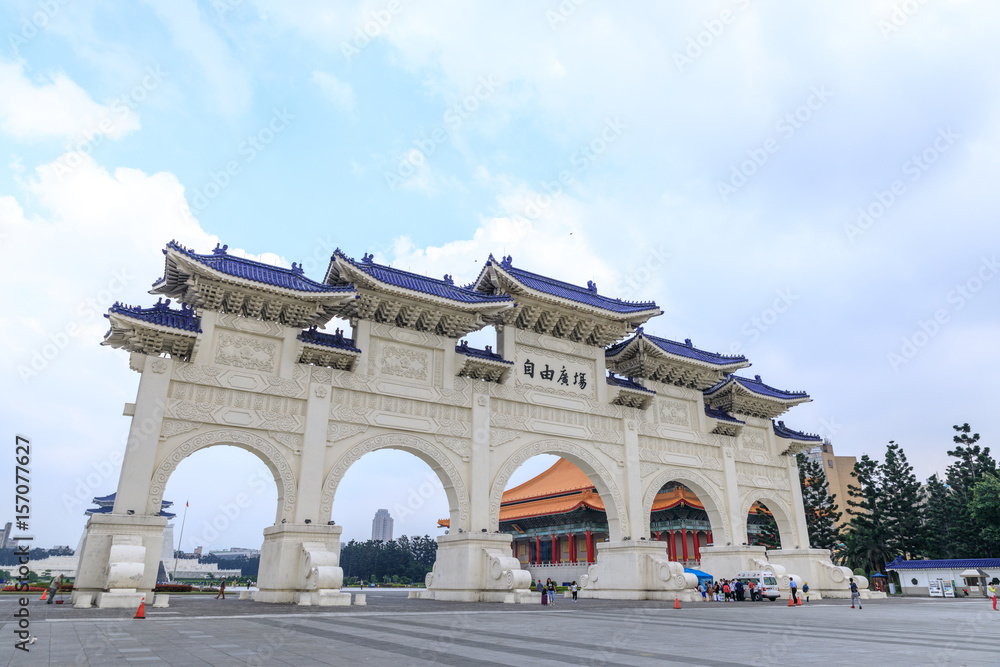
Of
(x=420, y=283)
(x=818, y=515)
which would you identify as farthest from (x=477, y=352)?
(x=818, y=515)

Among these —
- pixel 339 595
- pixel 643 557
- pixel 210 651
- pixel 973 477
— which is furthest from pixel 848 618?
pixel 973 477

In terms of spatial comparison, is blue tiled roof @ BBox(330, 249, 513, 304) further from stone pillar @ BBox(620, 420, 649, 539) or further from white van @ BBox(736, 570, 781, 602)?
white van @ BBox(736, 570, 781, 602)

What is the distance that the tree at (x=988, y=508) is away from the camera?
3064 cm

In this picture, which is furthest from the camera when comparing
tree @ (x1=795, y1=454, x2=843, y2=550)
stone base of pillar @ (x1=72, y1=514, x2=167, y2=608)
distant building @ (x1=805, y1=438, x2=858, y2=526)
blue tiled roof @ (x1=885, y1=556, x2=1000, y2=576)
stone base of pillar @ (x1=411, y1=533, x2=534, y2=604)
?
distant building @ (x1=805, y1=438, x2=858, y2=526)

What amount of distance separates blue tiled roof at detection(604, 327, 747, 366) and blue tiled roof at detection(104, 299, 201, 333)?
14.3 meters

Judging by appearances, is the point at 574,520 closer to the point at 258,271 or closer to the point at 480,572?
the point at 480,572

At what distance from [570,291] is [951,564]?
23.5m

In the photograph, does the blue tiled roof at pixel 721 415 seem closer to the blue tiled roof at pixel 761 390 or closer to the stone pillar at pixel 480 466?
the blue tiled roof at pixel 761 390

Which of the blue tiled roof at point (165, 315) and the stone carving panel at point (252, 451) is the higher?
the blue tiled roof at point (165, 315)

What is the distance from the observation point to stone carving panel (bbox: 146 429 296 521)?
14.9 metres

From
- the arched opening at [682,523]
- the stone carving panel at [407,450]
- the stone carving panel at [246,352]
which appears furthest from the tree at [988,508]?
the stone carving panel at [246,352]

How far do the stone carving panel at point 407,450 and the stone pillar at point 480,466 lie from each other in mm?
242

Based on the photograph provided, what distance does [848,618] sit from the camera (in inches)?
519

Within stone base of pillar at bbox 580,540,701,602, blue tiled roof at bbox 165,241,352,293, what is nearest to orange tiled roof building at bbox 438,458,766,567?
stone base of pillar at bbox 580,540,701,602
